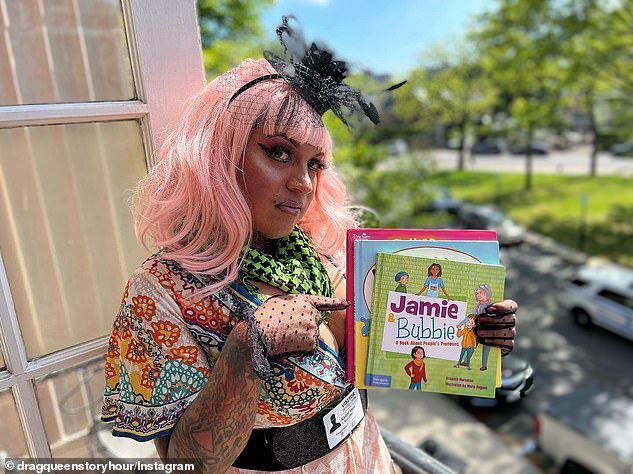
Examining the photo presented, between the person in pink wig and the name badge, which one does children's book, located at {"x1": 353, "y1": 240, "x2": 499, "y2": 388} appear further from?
the name badge

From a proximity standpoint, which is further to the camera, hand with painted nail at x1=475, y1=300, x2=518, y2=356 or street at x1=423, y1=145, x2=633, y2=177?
street at x1=423, y1=145, x2=633, y2=177

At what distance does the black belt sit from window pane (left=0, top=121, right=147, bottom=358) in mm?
669

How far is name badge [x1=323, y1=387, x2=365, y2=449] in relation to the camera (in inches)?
46.2

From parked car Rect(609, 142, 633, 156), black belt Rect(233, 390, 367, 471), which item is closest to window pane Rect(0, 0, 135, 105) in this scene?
black belt Rect(233, 390, 367, 471)

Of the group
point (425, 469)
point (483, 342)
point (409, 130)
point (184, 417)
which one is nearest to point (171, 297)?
point (184, 417)

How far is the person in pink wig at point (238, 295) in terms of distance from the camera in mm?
969

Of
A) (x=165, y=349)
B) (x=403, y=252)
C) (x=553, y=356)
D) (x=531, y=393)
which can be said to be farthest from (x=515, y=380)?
(x=553, y=356)

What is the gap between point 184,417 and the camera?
0.98m

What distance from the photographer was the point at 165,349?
97cm

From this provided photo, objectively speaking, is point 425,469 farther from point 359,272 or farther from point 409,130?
point 409,130

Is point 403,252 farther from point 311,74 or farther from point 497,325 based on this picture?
point 311,74

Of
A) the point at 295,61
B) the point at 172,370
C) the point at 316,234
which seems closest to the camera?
the point at 172,370

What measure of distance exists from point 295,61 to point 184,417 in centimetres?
87

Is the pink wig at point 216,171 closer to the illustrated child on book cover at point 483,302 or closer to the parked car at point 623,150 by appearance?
the illustrated child on book cover at point 483,302
